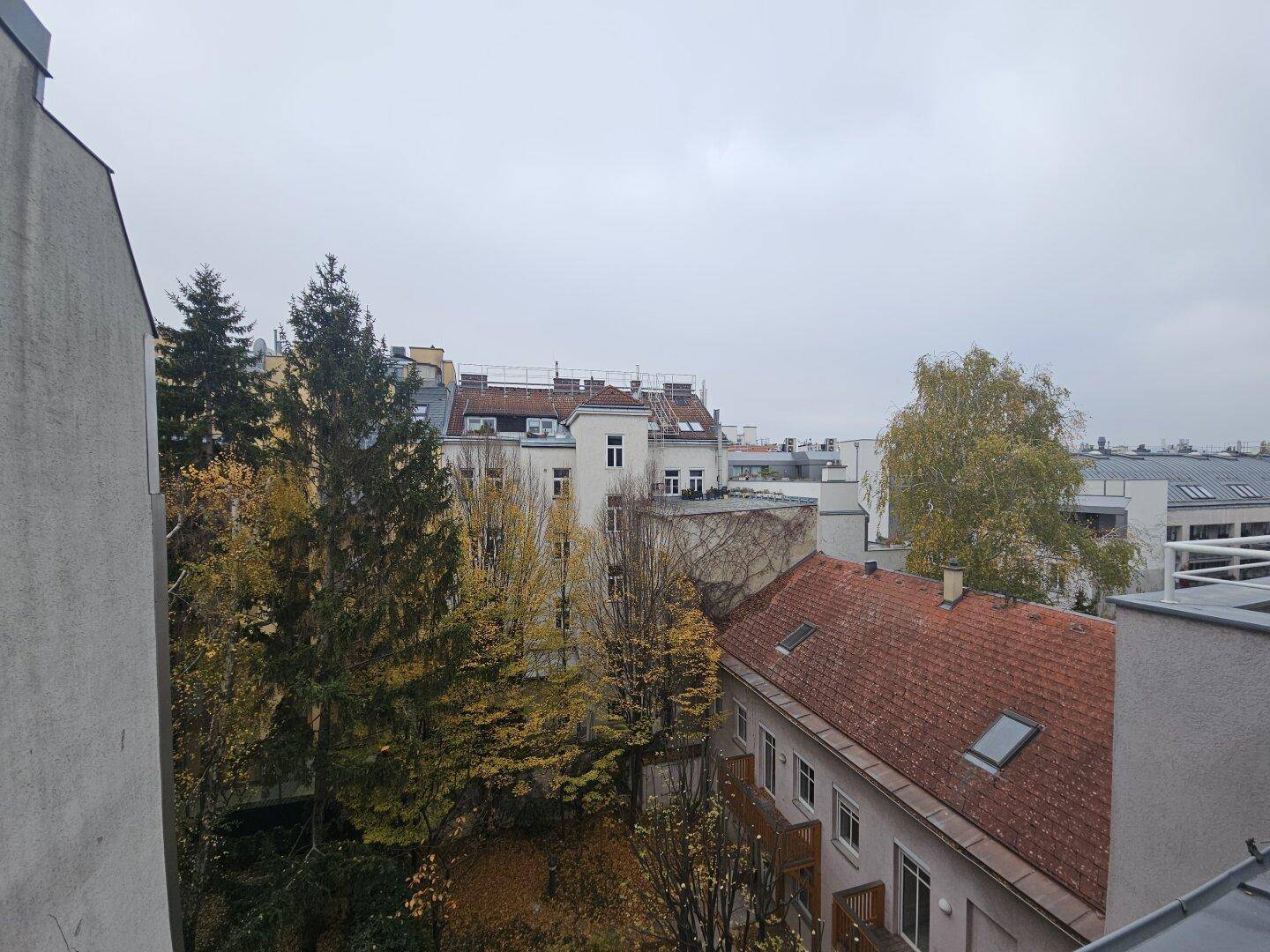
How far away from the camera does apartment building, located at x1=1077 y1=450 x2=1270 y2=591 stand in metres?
24.4

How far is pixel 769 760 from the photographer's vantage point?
13.2 meters

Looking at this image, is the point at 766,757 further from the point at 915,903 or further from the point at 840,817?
the point at 915,903

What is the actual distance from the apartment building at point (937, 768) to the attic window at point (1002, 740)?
0.03 m

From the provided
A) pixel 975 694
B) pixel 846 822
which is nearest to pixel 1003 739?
pixel 975 694

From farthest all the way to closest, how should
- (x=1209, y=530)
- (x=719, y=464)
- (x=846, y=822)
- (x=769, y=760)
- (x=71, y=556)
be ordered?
(x=1209, y=530)
(x=719, y=464)
(x=769, y=760)
(x=846, y=822)
(x=71, y=556)

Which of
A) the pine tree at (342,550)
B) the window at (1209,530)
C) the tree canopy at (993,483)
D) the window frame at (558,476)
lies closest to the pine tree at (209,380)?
the pine tree at (342,550)

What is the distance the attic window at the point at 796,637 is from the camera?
13.8 m

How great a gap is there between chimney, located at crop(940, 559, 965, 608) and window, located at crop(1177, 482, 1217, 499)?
3183 centimetres

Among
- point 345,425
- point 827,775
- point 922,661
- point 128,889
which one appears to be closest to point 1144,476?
point 922,661

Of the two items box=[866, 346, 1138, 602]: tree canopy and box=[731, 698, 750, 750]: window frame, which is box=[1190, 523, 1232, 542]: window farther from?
box=[731, 698, 750, 750]: window frame

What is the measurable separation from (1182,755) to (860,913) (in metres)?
7.17

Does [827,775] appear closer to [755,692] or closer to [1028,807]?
[755,692]

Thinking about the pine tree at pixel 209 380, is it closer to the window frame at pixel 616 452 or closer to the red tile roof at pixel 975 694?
the window frame at pixel 616 452

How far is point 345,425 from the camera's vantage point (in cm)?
1083
